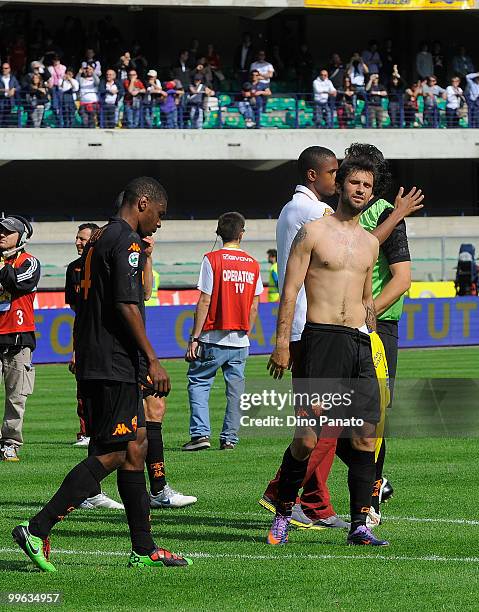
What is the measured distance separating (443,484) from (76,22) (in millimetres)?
30454

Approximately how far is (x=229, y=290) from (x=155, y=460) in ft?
12.3

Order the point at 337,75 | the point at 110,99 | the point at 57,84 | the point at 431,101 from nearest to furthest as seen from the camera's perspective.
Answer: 1. the point at 57,84
2. the point at 110,99
3. the point at 337,75
4. the point at 431,101

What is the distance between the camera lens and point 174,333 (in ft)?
85.4

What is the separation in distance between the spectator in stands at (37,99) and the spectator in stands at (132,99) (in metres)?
2.19

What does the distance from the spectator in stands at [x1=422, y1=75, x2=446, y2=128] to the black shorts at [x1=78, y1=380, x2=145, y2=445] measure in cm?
3383

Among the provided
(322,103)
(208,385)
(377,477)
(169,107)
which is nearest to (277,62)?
(322,103)

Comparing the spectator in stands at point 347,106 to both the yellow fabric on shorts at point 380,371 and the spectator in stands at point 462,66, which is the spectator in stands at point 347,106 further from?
the yellow fabric on shorts at point 380,371

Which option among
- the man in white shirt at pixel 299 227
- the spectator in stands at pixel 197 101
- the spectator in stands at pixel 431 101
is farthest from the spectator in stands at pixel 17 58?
the man in white shirt at pixel 299 227

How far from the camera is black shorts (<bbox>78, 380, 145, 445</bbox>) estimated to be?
650cm

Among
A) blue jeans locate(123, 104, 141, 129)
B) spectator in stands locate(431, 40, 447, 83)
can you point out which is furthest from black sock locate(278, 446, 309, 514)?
spectator in stands locate(431, 40, 447, 83)

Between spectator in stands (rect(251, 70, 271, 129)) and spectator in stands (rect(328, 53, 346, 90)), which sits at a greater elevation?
spectator in stands (rect(328, 53, 346, 90))

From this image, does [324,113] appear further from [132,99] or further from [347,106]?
[132,99]

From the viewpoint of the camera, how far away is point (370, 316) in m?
7.43

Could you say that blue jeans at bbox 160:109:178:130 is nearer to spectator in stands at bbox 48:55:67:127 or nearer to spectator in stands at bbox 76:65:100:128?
spectator in stands at bbox 76:65:100:128
